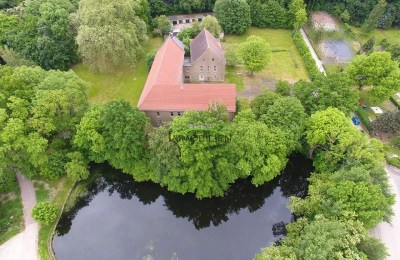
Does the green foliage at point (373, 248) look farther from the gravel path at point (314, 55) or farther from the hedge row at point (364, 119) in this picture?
the gravel path at point (314, 55)

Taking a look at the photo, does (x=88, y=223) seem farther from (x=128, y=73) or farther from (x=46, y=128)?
(x=128, y=73)

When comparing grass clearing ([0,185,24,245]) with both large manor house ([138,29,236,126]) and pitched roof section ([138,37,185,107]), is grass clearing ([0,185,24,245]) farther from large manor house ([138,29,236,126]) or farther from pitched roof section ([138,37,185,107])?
pitched roof section ([138,37,185,107])

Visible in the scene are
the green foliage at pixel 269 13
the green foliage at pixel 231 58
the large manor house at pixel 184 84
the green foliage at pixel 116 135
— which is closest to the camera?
the green foliage at pixel 116 135

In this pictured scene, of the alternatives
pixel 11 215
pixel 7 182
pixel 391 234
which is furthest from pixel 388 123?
pixel 7 182

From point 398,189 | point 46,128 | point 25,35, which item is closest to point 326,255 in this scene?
point 398,189

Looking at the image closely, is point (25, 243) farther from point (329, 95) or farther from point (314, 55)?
point (314, 55)

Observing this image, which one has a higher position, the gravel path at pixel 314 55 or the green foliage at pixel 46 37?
the green foliage at pixel 46 37

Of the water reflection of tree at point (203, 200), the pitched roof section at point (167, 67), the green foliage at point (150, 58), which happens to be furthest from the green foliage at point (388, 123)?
the green foliage at point (150, 58)
